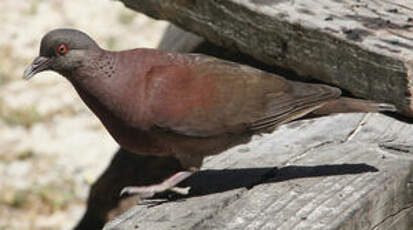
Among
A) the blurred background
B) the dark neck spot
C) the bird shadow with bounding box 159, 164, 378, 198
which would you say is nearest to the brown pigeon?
the dark neck spot

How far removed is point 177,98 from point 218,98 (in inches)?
8.1

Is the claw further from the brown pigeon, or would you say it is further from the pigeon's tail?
the pigeon's tail

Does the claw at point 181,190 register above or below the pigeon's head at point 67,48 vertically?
below

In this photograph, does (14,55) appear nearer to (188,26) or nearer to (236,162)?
(188,26)

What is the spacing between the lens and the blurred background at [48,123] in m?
6.64

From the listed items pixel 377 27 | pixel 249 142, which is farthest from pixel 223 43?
pixel 377 27

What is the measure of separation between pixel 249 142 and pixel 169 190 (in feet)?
1.43

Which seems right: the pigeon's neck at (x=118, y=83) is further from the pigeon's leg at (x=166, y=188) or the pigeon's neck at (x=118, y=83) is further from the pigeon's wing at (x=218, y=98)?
the pigeon's leg at (x=166, y=188)

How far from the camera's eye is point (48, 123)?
24.5 ft

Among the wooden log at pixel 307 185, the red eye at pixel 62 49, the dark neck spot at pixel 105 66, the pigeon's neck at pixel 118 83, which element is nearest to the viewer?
the wooden log at pixel 307 185

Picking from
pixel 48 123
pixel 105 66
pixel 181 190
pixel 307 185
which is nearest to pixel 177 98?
pixel 105 66

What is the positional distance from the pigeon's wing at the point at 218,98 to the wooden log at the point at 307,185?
193mm

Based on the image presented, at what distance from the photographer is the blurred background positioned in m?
6.64

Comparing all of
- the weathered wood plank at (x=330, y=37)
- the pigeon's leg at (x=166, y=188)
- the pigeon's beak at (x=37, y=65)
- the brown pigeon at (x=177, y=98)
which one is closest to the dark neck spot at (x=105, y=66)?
the brown pigeon at (x=177, y=98)
